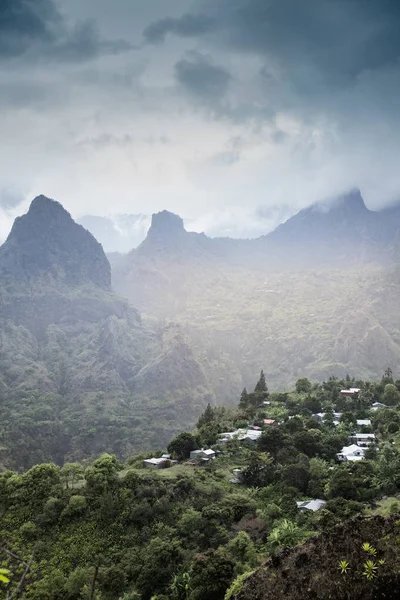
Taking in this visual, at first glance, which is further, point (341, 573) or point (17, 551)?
point (17, 551)

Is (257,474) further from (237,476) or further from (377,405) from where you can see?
(377,405)

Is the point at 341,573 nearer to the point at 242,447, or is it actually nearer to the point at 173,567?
the point at 173,567

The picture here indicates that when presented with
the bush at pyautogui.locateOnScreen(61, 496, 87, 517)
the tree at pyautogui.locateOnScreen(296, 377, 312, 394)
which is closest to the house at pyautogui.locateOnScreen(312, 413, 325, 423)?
the tree at pyautogui.locateOnScreen(296, 377, 312, 394)

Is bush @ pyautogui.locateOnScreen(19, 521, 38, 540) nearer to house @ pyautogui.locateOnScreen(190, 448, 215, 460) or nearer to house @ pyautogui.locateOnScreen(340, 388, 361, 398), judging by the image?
house @ pyautogui.locateOnScreen(190, 448, 215, 460)

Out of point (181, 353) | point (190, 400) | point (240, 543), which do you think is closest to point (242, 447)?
point (240, 543)

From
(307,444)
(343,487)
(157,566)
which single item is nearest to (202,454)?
(307,444)

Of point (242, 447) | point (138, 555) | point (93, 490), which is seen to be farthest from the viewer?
point (242, 447)

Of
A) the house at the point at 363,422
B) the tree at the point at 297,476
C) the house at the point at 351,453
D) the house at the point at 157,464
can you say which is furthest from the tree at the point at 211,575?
the house at the point at 363,422

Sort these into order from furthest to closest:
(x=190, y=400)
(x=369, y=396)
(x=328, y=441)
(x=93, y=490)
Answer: (x=190, y=400)
(x=369, y=396)
(x=328, y=441)
(x=93, y=490)
